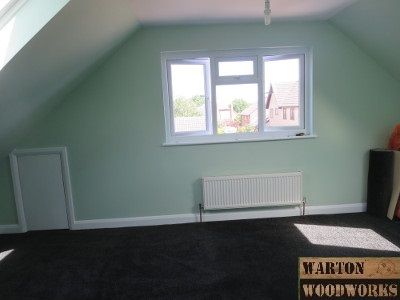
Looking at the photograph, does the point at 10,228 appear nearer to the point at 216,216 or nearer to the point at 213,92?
the point at 216,216

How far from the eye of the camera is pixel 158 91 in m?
3.24

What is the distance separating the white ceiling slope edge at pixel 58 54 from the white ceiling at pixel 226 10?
209 mm

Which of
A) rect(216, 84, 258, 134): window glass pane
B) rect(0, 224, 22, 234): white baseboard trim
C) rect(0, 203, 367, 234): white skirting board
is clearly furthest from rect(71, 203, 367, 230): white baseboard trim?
rect(216, 84, 258, 134): window glass pane

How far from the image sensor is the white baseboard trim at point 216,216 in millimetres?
3371

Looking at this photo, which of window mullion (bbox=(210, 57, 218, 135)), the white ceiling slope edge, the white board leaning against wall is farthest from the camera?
window mullion (bbox=(210, 57, 218, 135))

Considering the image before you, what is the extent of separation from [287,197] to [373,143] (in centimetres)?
127

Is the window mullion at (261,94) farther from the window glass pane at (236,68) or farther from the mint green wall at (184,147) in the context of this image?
the mint green wall at (184,147)

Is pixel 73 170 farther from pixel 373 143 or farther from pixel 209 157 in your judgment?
pixel 373 143

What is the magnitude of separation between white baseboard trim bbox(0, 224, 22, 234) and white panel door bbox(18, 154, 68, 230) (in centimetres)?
10

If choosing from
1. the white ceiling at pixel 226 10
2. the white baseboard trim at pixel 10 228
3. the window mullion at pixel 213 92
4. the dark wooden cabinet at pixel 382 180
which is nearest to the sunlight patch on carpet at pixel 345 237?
the dark wooden cabinet at pixel 382 180

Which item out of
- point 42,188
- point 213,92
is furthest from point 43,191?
point 213,92

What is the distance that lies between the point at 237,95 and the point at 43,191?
260 centimetres

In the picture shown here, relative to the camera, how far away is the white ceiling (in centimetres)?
257

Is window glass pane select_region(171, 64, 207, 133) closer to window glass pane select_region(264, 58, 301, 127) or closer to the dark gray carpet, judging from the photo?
window glass pane select_region(264, 58, 301, 127)
